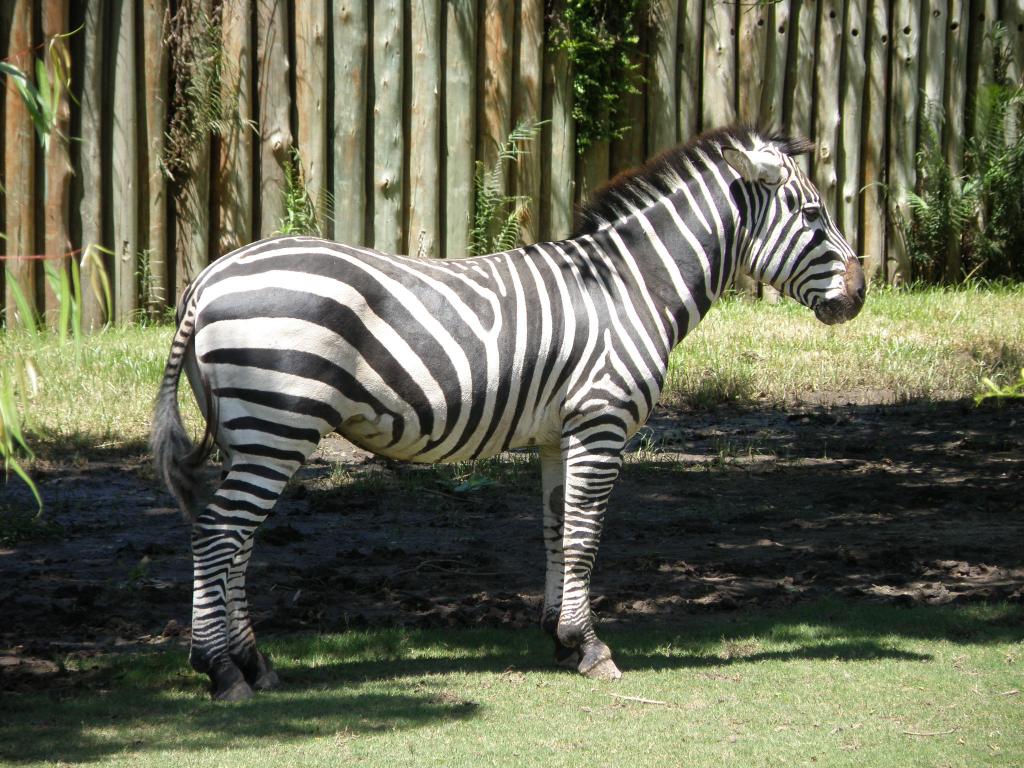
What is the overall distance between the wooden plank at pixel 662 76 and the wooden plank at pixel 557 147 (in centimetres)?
47

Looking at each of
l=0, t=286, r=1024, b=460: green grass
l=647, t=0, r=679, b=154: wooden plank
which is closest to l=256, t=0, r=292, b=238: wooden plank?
l=0, t=286, r=1024, b=460: green grass

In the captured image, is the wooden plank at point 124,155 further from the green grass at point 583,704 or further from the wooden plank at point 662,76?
the green grass at point 583,704

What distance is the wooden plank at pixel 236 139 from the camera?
1050 cm

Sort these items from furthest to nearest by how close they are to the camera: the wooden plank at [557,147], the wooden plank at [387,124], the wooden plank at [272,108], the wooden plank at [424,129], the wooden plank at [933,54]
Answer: the wooden plank at [933,54]
the wooden plank at [557,147]
the wooden plank at [424,129]
the wooden plank at [387,124]
the wooden plank at [272,108]

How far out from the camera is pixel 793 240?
5.85 m

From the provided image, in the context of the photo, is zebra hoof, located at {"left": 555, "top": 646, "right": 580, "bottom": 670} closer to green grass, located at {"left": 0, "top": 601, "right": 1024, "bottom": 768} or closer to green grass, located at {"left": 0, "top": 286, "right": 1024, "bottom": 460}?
green grass, located at {"left": 0, "top": 601, "right": 1024, "bottom": 768}

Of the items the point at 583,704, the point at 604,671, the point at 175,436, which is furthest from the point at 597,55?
the point at 583,704

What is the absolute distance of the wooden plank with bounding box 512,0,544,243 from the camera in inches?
454

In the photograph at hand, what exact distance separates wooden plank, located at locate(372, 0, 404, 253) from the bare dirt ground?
2554 mm

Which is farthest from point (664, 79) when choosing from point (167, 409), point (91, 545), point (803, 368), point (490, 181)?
point (167, 409)

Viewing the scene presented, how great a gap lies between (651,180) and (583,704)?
2.39 m

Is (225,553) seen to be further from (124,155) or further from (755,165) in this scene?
(124,155)

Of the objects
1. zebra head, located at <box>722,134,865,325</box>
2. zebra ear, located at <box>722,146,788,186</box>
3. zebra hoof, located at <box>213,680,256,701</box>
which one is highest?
zebra ear, located at <box>722,146,788,186</box>

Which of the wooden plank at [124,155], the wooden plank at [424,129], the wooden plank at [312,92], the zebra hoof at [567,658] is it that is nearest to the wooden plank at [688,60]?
the wooden plank at [424,129]
